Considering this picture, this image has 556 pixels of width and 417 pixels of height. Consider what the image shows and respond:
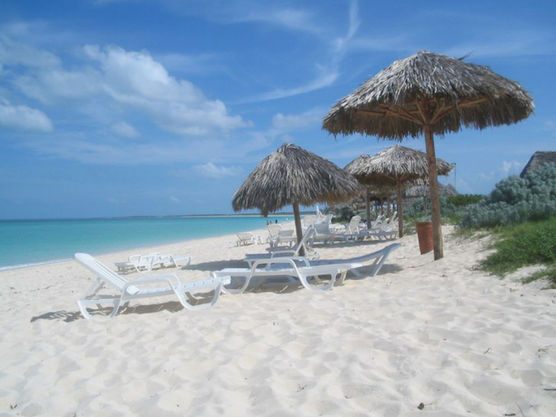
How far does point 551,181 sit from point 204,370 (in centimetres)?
887

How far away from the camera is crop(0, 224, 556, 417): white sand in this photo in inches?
83.0

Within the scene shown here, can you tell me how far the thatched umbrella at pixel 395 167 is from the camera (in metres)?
11.6

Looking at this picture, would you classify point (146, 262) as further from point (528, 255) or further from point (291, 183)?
point (528, 255)

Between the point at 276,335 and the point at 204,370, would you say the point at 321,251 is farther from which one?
the point at 204,370

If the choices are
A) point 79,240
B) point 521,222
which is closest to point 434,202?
point 521,222

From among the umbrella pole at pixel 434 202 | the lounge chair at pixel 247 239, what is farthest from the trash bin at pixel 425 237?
the lounge chair at pixel 247 239

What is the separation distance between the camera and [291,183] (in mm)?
7504

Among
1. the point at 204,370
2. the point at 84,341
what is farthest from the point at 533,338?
the point at 84,341

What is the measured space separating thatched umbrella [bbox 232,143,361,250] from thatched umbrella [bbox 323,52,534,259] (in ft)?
2.92

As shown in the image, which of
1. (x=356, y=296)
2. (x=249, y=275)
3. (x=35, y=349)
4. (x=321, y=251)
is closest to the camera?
(x=35, y=349)

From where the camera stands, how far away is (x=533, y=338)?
2.66 m

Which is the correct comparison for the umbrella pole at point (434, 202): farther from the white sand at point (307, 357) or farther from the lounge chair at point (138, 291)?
the lounge chair at point (138, 291)

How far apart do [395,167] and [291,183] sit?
509 centimetres

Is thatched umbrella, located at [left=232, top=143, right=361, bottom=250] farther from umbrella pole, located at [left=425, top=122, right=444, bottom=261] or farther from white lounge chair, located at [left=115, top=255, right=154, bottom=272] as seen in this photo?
white lounge chair, located at [left=115, top=255, right=154, bottom=272]
